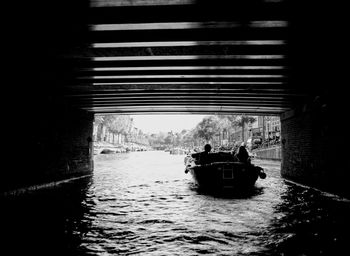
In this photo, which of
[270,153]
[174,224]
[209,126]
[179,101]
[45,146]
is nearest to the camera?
[174,224]

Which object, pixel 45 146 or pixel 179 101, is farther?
pixel 179 101

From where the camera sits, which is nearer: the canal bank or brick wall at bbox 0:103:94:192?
brick wall at bbox 0:103:94:192

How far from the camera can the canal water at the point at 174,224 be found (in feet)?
16.1

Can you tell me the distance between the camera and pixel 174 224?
654cm

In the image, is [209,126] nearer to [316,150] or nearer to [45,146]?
[316,150]

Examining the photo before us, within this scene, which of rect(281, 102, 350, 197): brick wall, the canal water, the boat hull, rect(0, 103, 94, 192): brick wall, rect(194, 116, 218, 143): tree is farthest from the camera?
rect(194, 116, 218, 143): tree

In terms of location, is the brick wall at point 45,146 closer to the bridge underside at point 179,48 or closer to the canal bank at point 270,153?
the bridge underside at point 179,48

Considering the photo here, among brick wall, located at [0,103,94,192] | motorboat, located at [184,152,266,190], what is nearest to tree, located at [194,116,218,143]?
brick wall, located at [0,103,94,192]

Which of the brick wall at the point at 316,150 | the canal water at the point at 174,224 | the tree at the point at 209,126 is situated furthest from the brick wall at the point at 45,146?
the tree at the point at 209,126

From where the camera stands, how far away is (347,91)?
8734 millimetres

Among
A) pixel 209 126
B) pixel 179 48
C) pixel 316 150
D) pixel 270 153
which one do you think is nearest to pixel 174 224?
pixel 179 48

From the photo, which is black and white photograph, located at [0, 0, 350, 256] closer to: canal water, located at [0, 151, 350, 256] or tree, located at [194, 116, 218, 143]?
canal water, located at [0, 151, 350, 256]

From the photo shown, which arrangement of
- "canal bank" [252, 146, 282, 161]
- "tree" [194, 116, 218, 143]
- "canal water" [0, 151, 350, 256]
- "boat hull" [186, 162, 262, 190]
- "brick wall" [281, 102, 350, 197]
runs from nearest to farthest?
"canal water" [0, 151, 350, 256] < "brick wall" [281, 102, 350, 197] < "boat hull" [186, 162, 262, 190] < "canal bank" [252, 146, 282, 161] < "tree" [194, 116, 218, 143]

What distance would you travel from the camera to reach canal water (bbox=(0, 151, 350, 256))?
492 cm
